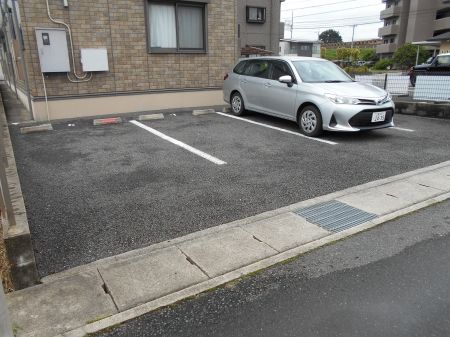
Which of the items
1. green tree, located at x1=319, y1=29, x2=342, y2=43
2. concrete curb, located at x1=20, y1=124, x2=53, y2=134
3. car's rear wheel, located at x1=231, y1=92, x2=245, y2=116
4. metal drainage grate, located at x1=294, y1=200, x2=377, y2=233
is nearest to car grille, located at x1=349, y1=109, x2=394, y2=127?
metal drainage grate, located at x1=294, y1=200, x2=377, y2=233

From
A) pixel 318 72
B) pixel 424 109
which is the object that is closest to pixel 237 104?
pixel 318 72

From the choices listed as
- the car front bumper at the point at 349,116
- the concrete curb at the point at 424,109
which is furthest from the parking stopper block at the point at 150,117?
the concrete curb at the point at 424,109

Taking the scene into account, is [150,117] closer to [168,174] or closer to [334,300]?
[168,174]

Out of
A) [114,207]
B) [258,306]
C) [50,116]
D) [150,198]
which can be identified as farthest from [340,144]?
[50,116]

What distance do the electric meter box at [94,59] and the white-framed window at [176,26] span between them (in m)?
1.35

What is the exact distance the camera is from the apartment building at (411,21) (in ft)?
153

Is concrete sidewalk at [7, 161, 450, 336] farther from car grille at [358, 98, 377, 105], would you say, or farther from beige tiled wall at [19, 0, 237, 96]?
beige tiled wall at [19, 0, 237, 96]

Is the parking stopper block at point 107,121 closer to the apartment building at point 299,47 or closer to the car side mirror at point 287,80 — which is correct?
the car side mirror at point 287,80

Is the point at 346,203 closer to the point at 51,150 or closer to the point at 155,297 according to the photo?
the point at 155,297

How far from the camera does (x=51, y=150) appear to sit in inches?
260

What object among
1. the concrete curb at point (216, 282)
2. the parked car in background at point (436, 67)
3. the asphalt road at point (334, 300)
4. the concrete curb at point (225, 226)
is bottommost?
the asphalt road at point (334, 300)

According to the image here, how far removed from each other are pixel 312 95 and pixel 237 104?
2870mm

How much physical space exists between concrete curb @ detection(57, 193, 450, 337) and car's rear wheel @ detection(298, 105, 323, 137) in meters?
3.47

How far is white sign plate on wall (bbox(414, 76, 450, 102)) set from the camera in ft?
33.3
